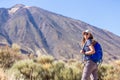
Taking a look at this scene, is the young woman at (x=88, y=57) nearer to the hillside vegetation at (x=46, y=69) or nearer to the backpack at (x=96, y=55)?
the backpack at (x=96, y=55)

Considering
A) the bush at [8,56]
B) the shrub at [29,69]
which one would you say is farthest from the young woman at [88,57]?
the bush at [8,56]

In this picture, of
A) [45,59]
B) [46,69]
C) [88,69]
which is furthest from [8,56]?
[88,69]

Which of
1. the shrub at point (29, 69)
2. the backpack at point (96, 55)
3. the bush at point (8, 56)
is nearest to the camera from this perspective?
the backpack at point (96, 55)

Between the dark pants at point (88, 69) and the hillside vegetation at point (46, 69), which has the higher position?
the dark pants at point (88, 69)

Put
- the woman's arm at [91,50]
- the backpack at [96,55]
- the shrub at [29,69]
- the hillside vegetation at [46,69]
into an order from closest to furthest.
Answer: the woman's arm at [91,50] < the backpack at [96,55] < the shrub at [29,69] < the hillside vegetation at [46,69]

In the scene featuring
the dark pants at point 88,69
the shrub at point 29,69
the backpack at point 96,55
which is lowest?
the shrub at point 29,69

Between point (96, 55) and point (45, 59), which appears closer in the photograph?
point (96, 55)

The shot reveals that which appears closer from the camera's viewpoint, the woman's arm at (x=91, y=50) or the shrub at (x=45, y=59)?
the woman's arm at (x=91, y=50)

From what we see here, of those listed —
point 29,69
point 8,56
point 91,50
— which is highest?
point 91,50

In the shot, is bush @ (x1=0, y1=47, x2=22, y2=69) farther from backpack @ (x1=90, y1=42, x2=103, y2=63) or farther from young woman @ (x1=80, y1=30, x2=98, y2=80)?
backpack @ (x1=90, y1=42, x2=103, y2=63)

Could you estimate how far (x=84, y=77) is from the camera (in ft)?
33.5

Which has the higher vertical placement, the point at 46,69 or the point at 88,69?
the point at 88,69

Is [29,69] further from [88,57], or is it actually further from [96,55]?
[96,55]

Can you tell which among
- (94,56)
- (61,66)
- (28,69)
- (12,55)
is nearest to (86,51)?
(94,56)
